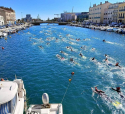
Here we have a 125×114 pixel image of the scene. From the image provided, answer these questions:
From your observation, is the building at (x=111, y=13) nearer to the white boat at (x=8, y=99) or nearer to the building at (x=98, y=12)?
the building at (x=98, y=12)

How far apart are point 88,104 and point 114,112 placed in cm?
239

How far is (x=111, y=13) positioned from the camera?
95.1 metres

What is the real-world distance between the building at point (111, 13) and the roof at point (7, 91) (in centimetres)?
9782

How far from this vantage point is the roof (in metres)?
7.28

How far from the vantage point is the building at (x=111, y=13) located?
91188mm

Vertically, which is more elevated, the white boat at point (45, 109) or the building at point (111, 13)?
the building at point (111, 13)

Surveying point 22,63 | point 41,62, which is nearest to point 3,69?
point 22,63

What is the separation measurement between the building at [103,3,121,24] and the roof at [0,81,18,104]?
97.8 m

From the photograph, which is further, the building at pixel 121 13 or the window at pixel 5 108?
the building at pixel 121 13

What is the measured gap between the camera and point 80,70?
19.7m

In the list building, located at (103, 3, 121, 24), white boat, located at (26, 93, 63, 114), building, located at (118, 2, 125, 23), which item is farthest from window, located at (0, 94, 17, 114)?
building, located at (103, 3, 121, 24)

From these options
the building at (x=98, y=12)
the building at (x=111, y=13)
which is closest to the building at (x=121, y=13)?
the building at (x=111, y=13)

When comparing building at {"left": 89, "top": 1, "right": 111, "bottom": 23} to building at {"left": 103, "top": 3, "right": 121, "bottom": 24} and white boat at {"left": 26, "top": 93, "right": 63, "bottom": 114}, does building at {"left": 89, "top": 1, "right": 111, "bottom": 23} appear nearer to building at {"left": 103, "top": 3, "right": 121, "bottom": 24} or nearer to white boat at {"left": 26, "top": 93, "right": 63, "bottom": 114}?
building at {"left": 103, "top": 3, "right": 121, "bottom": 24}

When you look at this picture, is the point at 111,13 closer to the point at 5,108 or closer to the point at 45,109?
the point at 45,109
